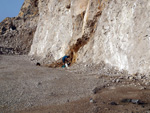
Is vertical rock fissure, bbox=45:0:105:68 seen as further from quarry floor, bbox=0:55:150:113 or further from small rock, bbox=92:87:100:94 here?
small rock, bbox=92:87:100:94

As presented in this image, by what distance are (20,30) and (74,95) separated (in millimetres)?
25993

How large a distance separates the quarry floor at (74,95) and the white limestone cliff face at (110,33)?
3.69 feet

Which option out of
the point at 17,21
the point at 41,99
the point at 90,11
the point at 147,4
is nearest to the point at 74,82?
the point at 41,99

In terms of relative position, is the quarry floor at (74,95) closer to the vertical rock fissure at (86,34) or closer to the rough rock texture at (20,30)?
the vertical rock fissure at (86,34)

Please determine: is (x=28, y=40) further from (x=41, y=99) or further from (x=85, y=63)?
(x=41, y=99)

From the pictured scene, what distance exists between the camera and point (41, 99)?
4605 mm

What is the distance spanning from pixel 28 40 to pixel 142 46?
925 inches

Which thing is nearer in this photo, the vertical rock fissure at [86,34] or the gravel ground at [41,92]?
the gravel ground at [41,92]

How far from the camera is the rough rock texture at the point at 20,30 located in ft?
89.2

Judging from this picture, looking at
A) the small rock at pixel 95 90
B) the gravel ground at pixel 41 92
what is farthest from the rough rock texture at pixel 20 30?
the small rock at pixel 95 90

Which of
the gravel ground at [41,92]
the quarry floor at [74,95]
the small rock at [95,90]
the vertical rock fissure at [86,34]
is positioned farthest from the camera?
the vertical rock fissure at [86,34]

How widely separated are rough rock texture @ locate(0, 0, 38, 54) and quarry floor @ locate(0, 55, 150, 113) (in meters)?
21.0

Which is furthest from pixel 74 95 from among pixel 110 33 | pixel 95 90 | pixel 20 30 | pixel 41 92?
pixel 20 30

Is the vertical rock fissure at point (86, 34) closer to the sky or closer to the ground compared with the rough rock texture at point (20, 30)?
closer to the ground
